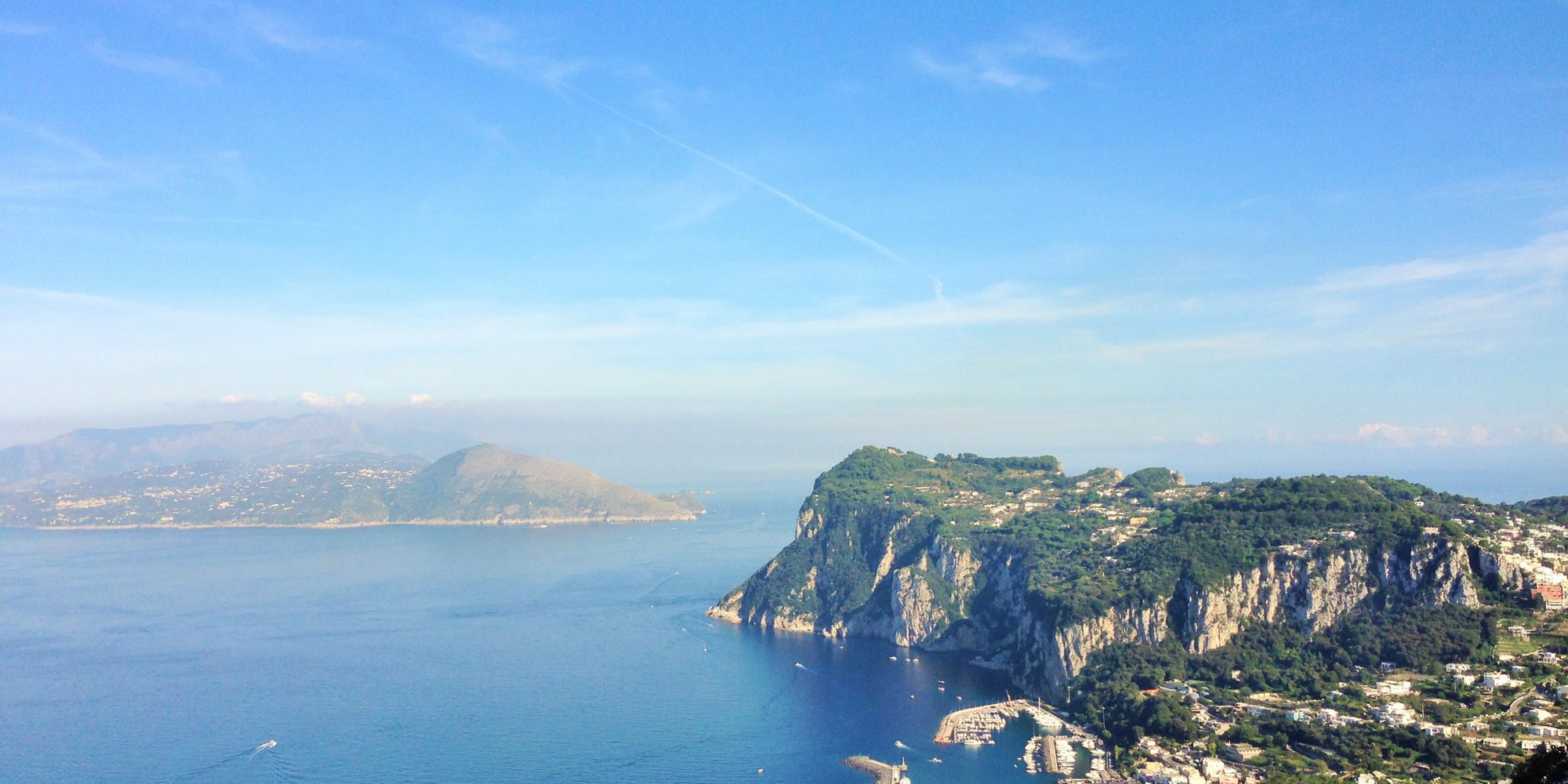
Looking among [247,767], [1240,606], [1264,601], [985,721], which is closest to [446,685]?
[247,767]

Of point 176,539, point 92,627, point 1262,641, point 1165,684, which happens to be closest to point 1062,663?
point 1165,684

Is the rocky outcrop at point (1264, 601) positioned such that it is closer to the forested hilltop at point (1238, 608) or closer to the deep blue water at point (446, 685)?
the forested hilltop at point (1238, 608)

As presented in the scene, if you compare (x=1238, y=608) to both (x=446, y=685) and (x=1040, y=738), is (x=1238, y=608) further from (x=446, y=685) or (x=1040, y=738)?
(x=446, y=685)

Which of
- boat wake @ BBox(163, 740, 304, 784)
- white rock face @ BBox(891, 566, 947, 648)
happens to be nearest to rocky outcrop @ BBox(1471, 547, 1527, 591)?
white rock face @ BBox(891, 566, 947, 648)

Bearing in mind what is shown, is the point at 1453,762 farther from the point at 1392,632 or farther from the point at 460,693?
the point at 460,693

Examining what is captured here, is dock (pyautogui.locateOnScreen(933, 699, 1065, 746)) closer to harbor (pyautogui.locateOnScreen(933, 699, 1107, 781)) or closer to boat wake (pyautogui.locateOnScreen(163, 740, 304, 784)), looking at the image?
harbor (pyautogui.locateOnScreen(933, 699, 1107, 781))
